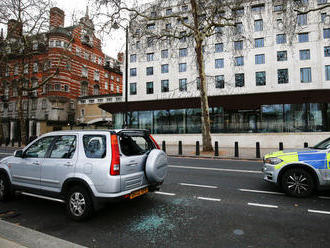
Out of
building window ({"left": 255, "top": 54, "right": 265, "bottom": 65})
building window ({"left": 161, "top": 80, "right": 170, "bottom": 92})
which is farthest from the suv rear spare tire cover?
building window ({"left": 161, "top": 80, "right": 170, "bottom": 92})

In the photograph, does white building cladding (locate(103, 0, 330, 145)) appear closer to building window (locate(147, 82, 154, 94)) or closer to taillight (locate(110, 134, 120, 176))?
building window (locate(147, 82, 154, 94))

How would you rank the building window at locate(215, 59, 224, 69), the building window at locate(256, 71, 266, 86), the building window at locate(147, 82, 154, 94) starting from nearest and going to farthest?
the building window at locate(256, 71, 266, 86), the building window at locate(215, 59, 224, 69), the building window at locate(147, 82, 154, 94)

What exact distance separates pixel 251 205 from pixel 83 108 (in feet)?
133

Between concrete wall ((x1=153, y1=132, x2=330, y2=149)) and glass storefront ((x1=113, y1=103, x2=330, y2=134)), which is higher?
glass storefront ((x1=113, y1=103, x2=330, y2=134))

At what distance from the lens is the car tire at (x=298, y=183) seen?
4625 mm

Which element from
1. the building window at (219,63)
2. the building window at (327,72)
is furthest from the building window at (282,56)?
the building window at (219,63)

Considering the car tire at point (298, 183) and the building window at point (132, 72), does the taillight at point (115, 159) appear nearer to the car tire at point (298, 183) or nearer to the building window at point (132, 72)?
the car tire at point (298, 183)

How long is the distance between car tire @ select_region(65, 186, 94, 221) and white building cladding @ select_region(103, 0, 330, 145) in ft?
53.3

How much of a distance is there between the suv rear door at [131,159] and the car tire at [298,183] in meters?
→ 3.53

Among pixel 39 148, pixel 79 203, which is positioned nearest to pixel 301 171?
pixel 79 203

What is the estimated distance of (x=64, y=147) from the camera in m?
3.94

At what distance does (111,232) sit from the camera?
10.3ft

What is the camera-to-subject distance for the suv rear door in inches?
138

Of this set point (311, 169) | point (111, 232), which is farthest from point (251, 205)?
point (111, 232)
